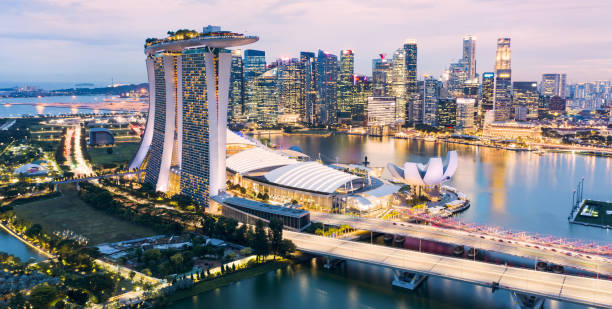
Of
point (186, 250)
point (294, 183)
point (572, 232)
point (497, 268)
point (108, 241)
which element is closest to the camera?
point (497, 268)

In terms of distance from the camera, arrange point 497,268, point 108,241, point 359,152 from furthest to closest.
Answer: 1. point 359,152
2. point 108,241
3. point 497,268

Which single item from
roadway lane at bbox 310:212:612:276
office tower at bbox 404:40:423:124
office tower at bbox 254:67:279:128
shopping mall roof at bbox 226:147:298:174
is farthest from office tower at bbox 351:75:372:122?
roadway lane at bbox 310:212:612:276

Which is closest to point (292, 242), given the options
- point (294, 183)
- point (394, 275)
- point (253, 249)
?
point (253, 249)

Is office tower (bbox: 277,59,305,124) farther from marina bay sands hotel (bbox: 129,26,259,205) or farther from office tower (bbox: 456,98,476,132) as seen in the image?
marina bay sands hotel (bbox: 129,26,259,205)

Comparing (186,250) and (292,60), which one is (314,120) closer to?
(292,60)

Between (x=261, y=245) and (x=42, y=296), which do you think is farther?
(x=261, y=245)

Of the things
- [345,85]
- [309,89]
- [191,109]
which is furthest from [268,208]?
[345,85]

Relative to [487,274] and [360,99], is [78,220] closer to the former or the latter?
[487,274]
